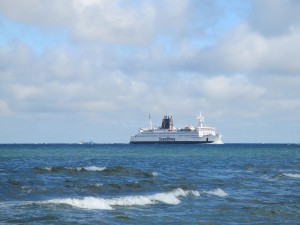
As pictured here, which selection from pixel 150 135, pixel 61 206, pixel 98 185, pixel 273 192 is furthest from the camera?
pixel 150 135

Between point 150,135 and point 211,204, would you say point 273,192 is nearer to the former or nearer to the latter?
point 211,204

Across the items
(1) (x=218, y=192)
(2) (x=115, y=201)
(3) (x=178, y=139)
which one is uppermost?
(3) (x=178, y=139)

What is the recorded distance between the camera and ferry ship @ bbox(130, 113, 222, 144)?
189 m

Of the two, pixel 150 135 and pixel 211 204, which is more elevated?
pixel 150 135

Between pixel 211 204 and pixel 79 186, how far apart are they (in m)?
10.7

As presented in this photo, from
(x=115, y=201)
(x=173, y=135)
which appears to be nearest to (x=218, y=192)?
(x=115, y=201)

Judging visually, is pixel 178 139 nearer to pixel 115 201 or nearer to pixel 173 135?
pixel 173 135

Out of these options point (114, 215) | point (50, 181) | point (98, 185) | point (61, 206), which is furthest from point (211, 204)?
point (50, 181)

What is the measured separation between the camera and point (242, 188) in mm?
31688

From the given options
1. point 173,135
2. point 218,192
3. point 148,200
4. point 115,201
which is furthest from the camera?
point 173,135

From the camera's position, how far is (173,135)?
620 feet

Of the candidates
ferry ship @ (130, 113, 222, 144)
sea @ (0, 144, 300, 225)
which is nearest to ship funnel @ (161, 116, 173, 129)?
ferry ship @ (130, 113, 222, 144)

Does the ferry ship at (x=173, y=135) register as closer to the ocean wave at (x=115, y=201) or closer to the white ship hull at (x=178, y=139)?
the white ship hull at (x=178, y=139)

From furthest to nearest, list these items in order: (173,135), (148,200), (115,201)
Answer: (173,135) → (148,200) → (115,201)
